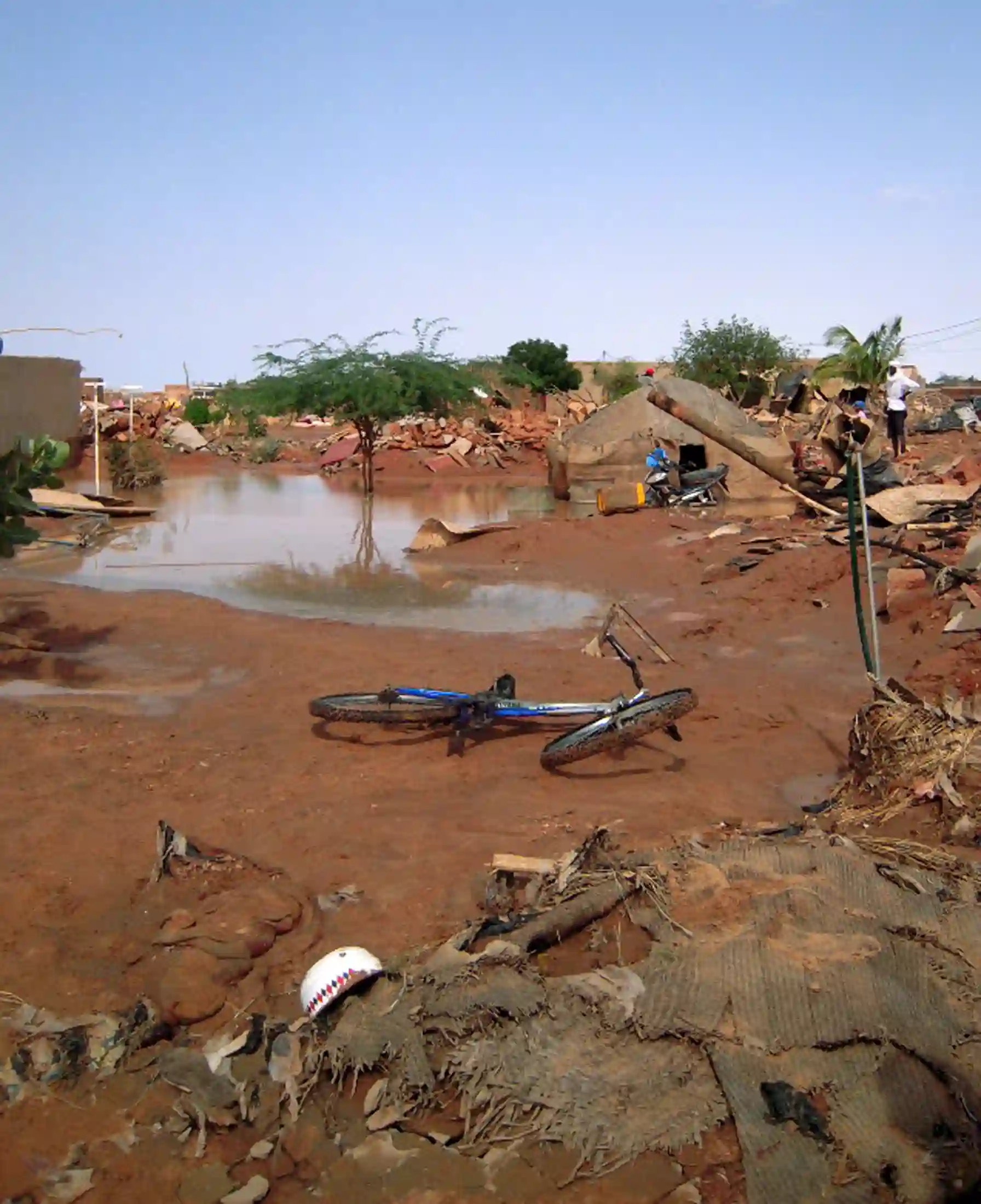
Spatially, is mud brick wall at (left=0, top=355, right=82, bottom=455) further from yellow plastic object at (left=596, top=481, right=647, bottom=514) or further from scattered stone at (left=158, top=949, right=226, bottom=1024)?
scattered stone at (left=158, top=949, right=226, bottom=1024)

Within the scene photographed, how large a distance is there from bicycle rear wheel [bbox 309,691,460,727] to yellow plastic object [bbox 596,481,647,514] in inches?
446

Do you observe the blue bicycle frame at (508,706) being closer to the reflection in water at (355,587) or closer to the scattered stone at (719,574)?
the reflection in water at (355,587)

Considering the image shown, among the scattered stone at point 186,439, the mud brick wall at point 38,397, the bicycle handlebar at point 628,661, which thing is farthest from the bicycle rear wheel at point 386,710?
the scattered stone at point 186,439

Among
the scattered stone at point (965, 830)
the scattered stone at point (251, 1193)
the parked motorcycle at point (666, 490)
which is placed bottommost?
the scattered stone at point (251, 1193)

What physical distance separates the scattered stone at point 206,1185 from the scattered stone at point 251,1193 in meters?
0.03

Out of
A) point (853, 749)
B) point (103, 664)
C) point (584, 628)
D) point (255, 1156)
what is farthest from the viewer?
point (584, 628)

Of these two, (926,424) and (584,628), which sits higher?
(926,424)

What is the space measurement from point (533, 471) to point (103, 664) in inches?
898

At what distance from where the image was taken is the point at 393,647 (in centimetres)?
904

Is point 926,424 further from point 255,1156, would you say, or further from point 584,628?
point 255,1156

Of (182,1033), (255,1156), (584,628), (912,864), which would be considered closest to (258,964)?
(182,1033)

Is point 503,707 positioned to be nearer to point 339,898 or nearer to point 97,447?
point 339,898

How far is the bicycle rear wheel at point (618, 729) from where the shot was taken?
5.77 meters

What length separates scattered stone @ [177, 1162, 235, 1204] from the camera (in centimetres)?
277
